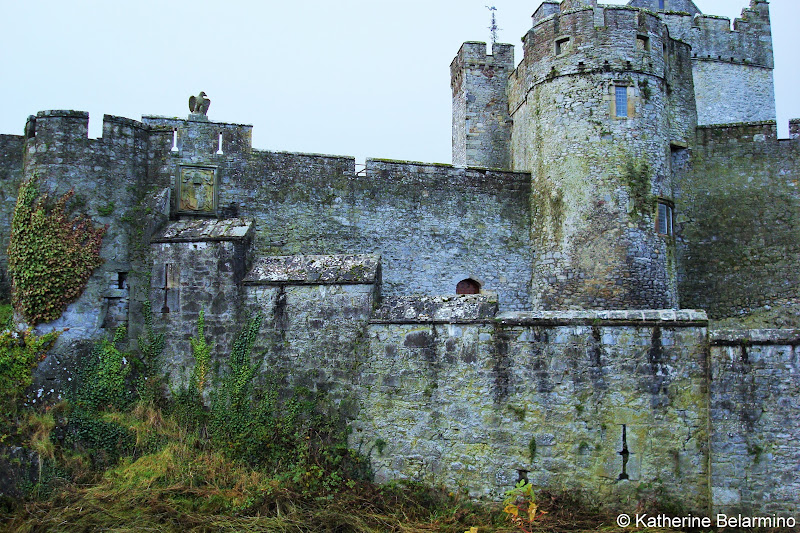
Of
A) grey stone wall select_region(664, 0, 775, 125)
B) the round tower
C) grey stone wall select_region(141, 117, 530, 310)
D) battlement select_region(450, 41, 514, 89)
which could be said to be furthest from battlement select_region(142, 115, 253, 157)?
grey stone wall select_region(664, 0, 775, 125)

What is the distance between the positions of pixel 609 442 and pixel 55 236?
10.6m

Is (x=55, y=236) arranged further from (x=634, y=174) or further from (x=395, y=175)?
(x=634, y=174)

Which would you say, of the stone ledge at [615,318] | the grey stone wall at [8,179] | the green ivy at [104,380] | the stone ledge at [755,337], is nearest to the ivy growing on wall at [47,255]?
the green ivy at [104,380]

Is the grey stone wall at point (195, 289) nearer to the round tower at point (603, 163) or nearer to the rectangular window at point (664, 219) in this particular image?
the round tower at point (603, 163)

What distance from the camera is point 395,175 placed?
16000mm

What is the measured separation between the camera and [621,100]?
15.8 meters

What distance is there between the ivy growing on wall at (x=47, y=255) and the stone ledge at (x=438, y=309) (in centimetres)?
588

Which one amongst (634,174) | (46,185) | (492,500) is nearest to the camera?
(492,500)

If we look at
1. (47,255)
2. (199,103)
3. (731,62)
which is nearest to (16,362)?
(47,255)

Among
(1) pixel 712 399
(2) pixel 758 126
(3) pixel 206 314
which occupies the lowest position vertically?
(1) pixel 712 399

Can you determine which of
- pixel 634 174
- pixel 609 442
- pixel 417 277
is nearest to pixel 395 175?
pixel 417 277

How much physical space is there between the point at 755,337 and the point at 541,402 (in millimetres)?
3207

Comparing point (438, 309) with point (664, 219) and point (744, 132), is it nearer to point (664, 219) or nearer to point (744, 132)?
point (664, 219)

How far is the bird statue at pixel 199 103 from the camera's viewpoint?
1470cm
